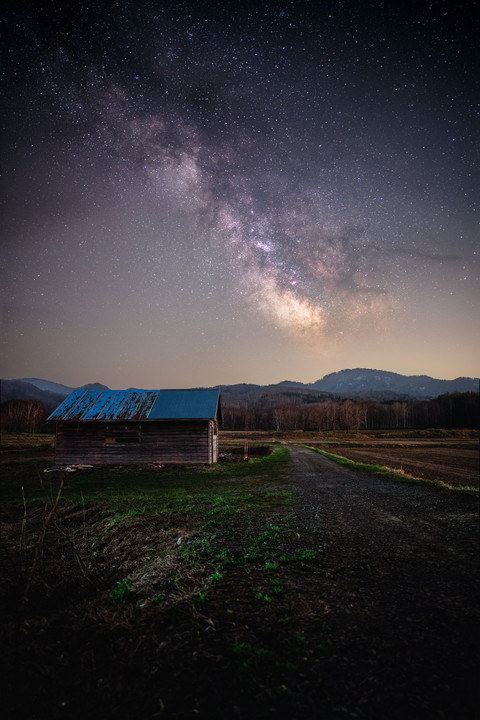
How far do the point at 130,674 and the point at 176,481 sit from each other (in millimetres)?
14507

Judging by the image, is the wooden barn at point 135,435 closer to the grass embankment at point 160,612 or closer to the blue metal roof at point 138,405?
the blue metal roof at point 138,405

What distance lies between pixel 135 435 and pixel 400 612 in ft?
72.9

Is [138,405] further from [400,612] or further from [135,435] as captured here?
[400,612]

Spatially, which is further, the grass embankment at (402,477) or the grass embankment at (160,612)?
the grass embankment at (402,477)

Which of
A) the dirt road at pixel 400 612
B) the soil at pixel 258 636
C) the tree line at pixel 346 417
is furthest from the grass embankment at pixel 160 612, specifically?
the tree line at pixel 346 417

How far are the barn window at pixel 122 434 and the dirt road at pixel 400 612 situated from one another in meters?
17.3

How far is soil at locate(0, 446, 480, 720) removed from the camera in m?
3.10

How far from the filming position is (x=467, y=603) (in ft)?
16.1

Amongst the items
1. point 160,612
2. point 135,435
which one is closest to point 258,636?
point 160,612

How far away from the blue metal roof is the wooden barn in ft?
0.23

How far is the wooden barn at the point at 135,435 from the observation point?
23.8 meters

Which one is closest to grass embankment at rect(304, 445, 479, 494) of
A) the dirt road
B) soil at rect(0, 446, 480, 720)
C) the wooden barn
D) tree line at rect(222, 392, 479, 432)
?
the dirt road

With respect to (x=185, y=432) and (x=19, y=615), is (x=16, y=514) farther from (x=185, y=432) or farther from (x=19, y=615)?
(x=185, y=432)

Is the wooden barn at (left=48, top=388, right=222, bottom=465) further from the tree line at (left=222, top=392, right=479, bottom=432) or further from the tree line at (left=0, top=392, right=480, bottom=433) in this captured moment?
the tree line at (left=222, top=392, right=479, bottom=432)
